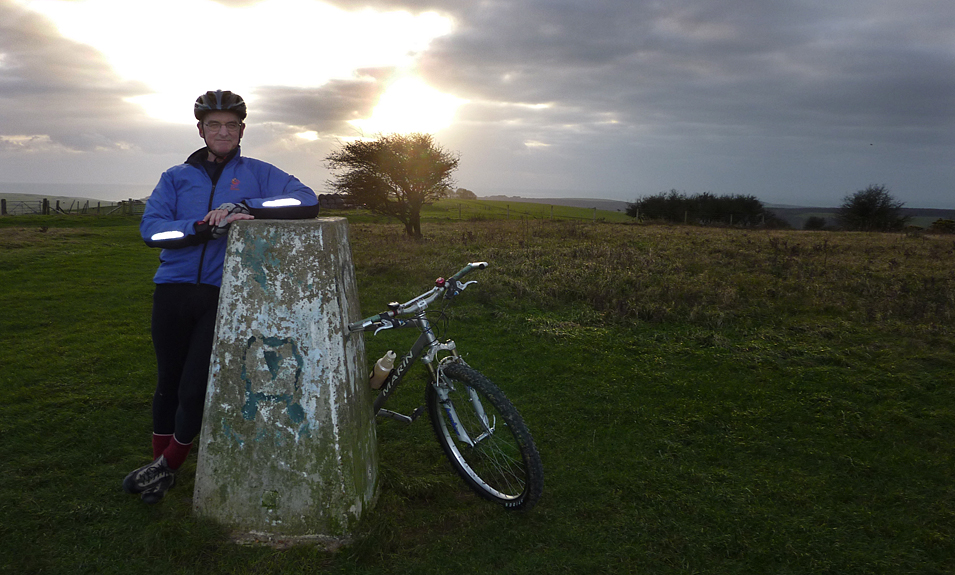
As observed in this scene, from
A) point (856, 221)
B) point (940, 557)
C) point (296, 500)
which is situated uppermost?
point (856, 221)

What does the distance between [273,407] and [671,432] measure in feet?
10.3

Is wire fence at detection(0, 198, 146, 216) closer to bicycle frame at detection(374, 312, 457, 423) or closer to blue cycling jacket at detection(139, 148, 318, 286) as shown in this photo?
blue cycling jacket at detection(139, 148, 318, 286)

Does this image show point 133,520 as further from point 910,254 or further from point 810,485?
point 910,254

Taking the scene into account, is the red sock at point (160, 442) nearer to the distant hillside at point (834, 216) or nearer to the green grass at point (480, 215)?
the green grass at point (480, 215)

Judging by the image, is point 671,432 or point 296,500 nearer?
point 296,500

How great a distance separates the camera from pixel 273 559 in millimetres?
2773

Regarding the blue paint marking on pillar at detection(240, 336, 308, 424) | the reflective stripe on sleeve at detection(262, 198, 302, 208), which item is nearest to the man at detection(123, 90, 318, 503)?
the reflective stripe on sleeve at detection(262, 198, 302, 208)

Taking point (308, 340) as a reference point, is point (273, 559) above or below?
below

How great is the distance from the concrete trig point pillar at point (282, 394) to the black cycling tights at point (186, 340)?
206 millimetres

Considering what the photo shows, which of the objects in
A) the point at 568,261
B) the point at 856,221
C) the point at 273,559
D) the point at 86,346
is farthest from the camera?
the point at 856,221

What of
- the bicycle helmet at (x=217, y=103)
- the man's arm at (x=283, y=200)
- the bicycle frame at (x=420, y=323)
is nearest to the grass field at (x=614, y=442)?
the bicycle frame at (x=420, y=323)

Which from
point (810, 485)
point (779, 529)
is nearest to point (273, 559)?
point (779, 529)

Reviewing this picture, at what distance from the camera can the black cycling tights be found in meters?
3.03

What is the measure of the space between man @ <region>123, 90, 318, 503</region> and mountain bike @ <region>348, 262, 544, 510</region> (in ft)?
2.75
